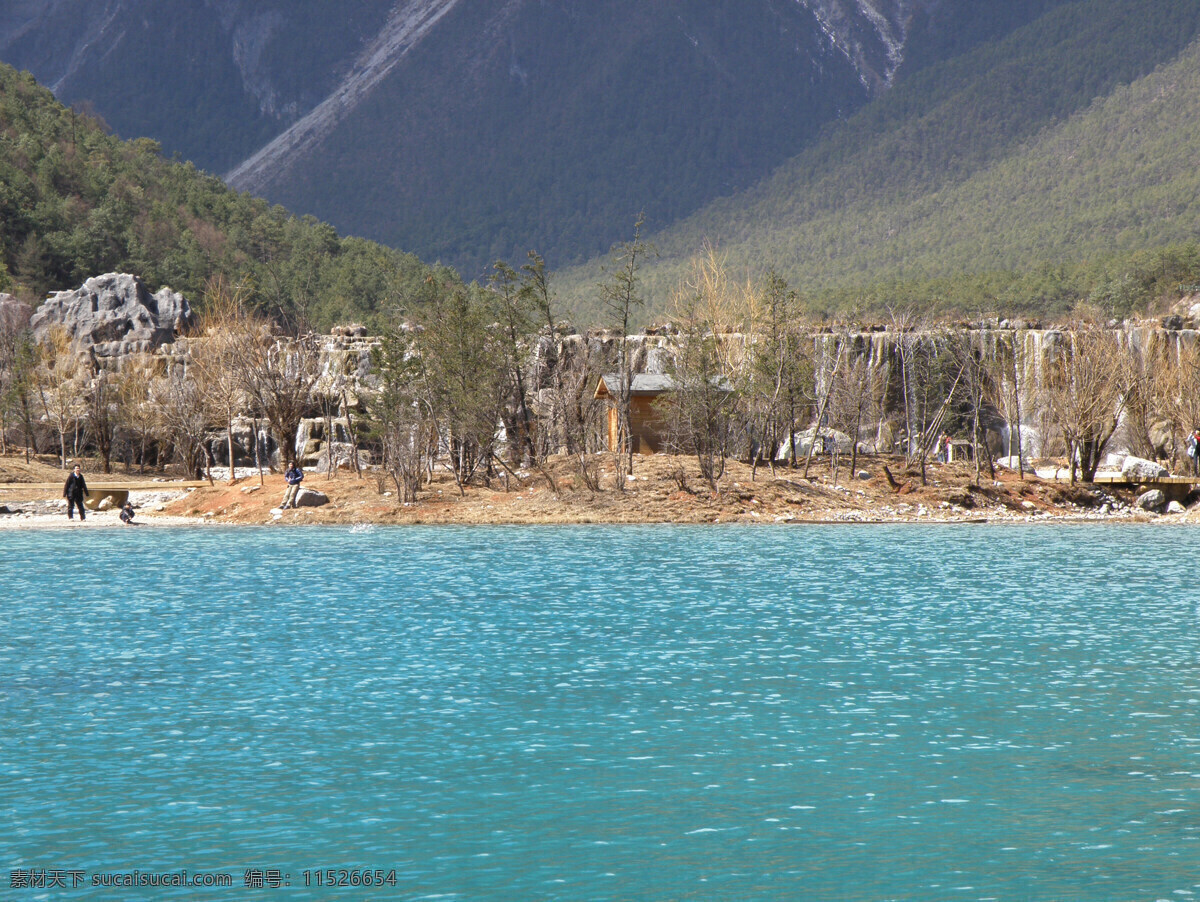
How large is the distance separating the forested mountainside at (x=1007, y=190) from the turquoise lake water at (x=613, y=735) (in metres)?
69.6

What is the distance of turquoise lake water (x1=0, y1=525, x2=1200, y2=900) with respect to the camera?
8.93m

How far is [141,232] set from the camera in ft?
292

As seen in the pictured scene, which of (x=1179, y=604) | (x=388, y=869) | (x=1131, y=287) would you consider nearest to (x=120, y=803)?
(x=388, y=869)

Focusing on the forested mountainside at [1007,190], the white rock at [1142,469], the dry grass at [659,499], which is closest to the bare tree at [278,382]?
the dry grass at [659,499]

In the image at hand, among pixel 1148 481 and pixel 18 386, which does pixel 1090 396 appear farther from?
pixel 18 386

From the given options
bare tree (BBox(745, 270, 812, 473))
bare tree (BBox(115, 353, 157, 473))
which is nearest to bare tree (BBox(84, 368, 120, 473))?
bare tree (BBox(115, 353, 157, 473))

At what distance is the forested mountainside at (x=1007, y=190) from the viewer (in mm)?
97438

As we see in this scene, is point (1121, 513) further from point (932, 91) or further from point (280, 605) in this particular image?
point (932, 91)

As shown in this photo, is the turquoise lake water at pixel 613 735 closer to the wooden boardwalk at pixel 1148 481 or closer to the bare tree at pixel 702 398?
the bare tree at pixel 702 398

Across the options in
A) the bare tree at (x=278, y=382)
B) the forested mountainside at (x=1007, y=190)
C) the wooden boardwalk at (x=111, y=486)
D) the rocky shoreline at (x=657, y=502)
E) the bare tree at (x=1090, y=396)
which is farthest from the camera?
the forested mountainside at (x=1007, y=190)

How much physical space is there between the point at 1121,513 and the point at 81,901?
3463 centimetres

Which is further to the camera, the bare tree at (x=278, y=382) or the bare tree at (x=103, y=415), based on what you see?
the bare tree at (x=103, y=415)

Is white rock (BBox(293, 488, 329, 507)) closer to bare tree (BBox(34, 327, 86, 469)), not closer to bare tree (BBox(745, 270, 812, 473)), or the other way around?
bare tree (BBox(745, 270, 812, 473))

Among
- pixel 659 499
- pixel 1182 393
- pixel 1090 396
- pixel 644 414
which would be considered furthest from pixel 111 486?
pixel 1182 393
